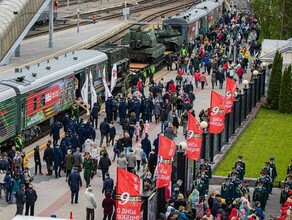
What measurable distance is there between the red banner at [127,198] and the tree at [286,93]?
73.9ft

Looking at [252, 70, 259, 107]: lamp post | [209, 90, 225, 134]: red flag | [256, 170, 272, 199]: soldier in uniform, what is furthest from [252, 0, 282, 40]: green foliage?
[256, 170, 272, 199]: soldier in uniform

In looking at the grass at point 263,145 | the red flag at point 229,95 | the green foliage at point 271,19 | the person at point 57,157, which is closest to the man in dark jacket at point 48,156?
the person at point 57,157

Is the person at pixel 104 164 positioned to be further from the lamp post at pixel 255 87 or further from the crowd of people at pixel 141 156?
the lamp post at pixel 255 87

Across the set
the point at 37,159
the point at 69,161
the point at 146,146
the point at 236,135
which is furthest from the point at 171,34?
the point at 69,161

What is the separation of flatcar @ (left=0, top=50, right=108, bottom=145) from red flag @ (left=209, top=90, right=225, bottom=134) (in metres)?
7.32

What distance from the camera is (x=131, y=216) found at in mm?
26469

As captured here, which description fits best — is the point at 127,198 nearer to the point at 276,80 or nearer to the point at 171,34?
the point at 276,80

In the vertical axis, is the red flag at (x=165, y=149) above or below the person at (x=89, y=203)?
above

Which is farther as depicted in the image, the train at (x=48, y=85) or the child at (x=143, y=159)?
the train at (x=48, y=85)

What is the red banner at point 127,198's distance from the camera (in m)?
26.4

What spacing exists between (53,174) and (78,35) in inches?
1674

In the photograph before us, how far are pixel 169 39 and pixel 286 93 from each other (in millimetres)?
20091

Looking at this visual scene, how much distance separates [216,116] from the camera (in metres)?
37.9

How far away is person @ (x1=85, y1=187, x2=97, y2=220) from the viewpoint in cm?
3050
